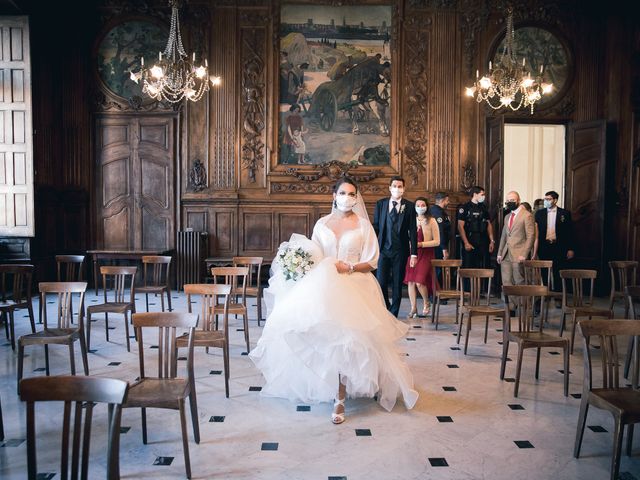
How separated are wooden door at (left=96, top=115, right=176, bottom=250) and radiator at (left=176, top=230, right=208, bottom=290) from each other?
576mm

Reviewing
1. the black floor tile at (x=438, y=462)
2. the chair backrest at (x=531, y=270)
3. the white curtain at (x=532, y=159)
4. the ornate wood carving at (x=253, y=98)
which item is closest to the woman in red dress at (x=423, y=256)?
the chair backrest at (x=531, y=270)

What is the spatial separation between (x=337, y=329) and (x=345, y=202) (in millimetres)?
1047

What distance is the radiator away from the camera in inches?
384

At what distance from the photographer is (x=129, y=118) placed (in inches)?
404

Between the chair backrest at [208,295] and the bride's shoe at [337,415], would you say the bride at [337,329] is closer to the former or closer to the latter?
the bride's shoe at [337,415]

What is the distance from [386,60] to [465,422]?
7.91 m

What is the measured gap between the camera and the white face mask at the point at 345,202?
432 centimetres

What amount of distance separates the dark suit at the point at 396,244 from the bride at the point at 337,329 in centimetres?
225

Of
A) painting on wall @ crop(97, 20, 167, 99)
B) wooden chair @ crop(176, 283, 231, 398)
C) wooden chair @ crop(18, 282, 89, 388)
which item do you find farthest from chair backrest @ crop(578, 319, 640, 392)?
painting on wall @ crop(97, 20, 167, 99)

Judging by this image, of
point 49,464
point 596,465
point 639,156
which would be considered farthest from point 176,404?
point 639,156

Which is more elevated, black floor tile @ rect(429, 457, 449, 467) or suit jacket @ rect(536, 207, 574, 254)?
suit jacket @ rect(536, 207, 574, 254)

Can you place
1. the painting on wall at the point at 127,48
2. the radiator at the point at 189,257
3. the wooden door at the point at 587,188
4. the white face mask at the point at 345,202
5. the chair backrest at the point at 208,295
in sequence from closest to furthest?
the white face mask at the point at 345,202 → the chair backrest at the point at 208,295 → the radiator at the point at 189,257 → the wooden door at the point at 587,188 → the painting on wall at the point at 127,48

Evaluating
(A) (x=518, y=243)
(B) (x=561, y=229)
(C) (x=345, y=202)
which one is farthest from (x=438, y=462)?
(B) (x=561, y=229)

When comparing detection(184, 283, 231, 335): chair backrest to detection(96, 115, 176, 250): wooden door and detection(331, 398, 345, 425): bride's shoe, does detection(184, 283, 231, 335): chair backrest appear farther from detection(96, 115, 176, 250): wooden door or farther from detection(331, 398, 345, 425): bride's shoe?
detection(96, 115, 176, 250): wooden door
